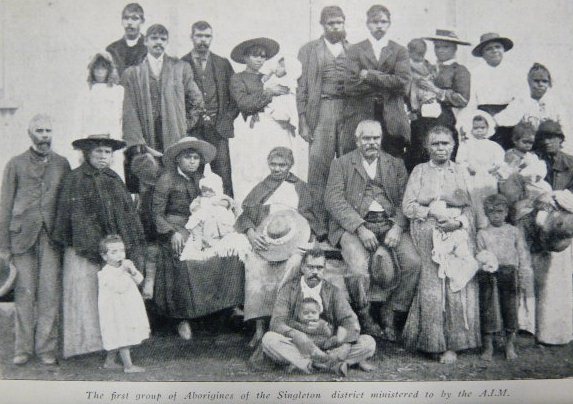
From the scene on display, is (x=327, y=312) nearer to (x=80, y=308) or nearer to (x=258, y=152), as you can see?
(x=258, y=152)

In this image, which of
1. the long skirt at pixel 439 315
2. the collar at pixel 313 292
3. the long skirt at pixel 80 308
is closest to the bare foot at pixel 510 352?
the long skirt at pixel 439 315

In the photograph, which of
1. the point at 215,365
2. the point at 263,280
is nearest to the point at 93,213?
the point at 263,280

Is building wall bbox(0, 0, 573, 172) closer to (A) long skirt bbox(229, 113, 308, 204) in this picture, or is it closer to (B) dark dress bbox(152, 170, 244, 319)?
(A) long skirt bbox(229, 113, 308, 204)

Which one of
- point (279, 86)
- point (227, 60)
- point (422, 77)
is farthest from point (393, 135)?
point (227, 60)

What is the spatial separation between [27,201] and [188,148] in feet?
4.89

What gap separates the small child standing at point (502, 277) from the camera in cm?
610

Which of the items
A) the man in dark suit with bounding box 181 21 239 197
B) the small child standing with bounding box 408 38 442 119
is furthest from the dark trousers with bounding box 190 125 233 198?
the small child standing with bounding box 408 38 442 119

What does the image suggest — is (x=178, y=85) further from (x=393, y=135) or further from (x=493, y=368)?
(x=493, y=368)

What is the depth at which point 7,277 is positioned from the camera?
6047 mm

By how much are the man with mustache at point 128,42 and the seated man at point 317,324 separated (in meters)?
2.41

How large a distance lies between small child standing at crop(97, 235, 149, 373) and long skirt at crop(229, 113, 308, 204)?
1.16m

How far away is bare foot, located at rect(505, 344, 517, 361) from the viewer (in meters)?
6.11

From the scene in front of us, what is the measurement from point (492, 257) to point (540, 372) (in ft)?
3.65

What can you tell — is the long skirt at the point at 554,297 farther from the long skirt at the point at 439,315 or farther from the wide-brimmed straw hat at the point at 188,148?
the wide-brimmed straw hat at the point at 188,148
